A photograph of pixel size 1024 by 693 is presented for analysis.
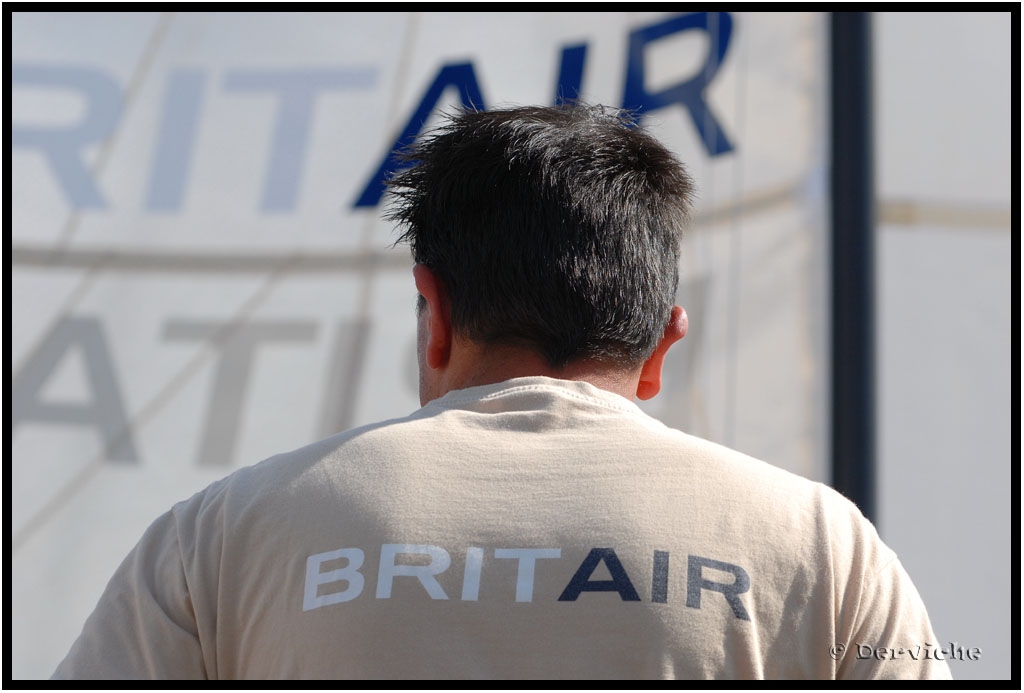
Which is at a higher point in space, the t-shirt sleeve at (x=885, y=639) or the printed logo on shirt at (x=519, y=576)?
the printed logo on shirt at (x=519, y=576)

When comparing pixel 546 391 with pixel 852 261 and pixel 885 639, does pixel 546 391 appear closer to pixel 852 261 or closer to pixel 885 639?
pixel 885 639

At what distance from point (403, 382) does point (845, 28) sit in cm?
102

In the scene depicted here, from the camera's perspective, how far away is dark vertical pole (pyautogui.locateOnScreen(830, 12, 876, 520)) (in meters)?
1.70

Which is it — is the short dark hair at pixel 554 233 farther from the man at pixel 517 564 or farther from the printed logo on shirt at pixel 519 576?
the printed logo on shirt at pixel 519 576

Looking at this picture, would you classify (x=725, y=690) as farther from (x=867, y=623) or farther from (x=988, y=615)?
(x=988, y=615)

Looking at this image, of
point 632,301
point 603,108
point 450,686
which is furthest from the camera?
point 603,108

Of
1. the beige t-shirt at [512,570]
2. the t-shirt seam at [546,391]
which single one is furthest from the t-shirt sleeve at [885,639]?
the t-shirt seam at [546,391]

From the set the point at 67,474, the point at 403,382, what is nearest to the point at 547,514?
the point at 403,382

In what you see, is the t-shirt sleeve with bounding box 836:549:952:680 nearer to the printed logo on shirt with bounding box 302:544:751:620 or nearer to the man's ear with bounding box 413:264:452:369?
the printed logo on shirt with bounding box 302:544:751:620

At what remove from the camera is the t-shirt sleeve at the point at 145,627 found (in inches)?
20.8

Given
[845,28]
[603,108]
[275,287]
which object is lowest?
[275,287]

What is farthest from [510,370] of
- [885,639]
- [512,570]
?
[885,639]

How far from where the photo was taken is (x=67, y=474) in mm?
1810

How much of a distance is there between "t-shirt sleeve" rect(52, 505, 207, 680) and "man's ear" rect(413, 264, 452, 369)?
7.2 inches
